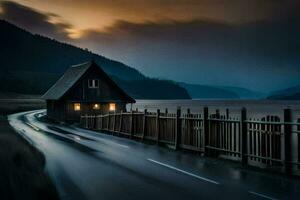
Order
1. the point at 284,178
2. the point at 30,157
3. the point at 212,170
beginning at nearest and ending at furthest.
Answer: the point at 284,178 < the point at 212,170 < the point at 30,157

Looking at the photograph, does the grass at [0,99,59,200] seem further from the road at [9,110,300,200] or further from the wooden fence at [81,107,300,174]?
the wooden fence at [81,107,300,174]

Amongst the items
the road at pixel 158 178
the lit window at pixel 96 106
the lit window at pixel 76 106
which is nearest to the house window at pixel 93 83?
the lit window at pixel 96 106

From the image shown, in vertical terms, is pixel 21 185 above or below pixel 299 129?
below

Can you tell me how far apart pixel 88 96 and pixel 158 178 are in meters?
45.9

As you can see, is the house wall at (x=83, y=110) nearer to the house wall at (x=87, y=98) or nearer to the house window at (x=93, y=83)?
the house wall at (x=87, y=98)

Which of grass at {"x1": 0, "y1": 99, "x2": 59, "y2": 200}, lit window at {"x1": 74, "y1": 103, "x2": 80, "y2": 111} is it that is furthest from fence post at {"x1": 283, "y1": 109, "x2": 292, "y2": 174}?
lit window at {"x1": 74, "y1": 103, "x2": 80, "y2": 111}

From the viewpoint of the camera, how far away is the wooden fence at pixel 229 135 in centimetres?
1238

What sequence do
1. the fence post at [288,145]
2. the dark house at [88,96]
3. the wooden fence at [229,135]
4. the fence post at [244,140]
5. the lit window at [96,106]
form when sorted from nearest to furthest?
1. the fence post at [288,145]
2. the wooden fence at [229,135]
3. the fence post at [244,140]
4. the dark house at [88,96]
5. the lit window at [96,106]

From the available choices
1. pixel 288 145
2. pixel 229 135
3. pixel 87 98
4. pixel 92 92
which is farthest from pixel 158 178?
pixel 92 92

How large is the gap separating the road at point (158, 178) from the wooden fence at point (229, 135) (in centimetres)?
65

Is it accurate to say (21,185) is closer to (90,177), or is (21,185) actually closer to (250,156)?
(90,177)

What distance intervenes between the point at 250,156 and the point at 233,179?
2.83 meters

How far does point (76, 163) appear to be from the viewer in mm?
14016

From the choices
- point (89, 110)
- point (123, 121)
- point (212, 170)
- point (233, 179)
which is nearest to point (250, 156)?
point (212, 170)
